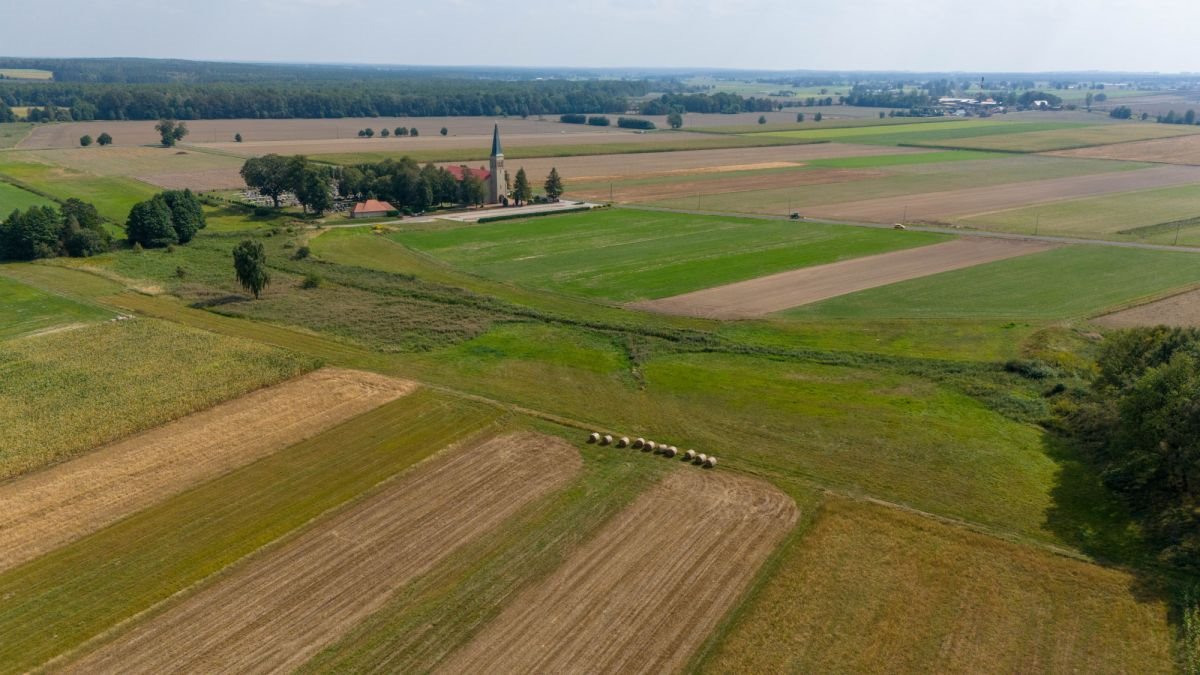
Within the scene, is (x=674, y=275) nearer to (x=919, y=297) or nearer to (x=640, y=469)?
(x=919, y=297)

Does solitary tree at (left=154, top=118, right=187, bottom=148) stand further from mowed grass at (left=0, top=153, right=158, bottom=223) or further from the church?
the church

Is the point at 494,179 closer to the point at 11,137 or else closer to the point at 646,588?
the point at 646,588

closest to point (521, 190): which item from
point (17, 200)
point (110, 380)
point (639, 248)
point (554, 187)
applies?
point (554, 187)

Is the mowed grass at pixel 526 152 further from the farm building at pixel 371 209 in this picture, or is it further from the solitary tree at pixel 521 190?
the solitary tree at pixel 521 190

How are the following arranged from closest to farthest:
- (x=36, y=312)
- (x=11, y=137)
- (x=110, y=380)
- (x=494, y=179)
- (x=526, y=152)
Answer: (x=110, y=380) → (x=36, y=312) → (x=494, y=179) → (x=526, y=152) → (x=11, y=137)

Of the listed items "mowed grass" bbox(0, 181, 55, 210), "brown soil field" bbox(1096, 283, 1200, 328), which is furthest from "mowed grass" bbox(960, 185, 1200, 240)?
"mowed grass" bbox(0, 181, 55, 210)

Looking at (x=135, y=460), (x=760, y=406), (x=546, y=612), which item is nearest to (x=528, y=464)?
(x=546, y=612)
